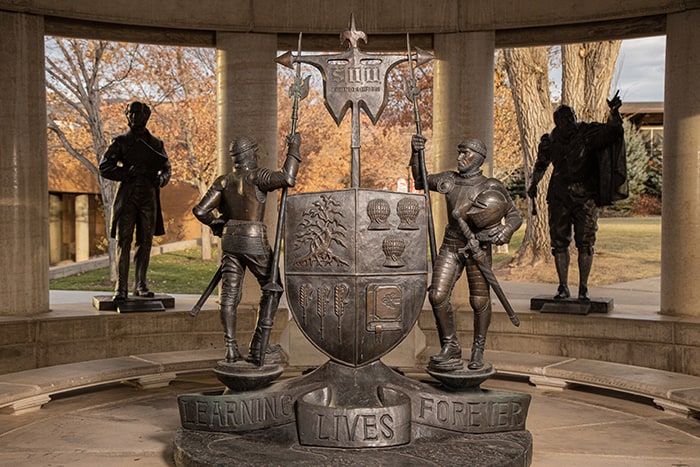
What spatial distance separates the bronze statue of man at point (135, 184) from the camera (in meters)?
9.68

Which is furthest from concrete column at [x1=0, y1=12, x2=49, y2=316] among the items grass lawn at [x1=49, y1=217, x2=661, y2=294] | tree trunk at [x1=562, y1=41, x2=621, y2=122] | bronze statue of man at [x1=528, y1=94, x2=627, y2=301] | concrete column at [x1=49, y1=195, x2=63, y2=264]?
concrete column at [x1=49, y1=195, x2=63, y2=264]

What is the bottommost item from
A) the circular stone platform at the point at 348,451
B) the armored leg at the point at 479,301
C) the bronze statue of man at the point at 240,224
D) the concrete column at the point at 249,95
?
the circular stone platform at the point at 348,451

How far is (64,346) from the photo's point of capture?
9039mm

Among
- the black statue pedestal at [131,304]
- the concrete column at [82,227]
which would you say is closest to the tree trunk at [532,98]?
the black statue pedestal at [131,304]

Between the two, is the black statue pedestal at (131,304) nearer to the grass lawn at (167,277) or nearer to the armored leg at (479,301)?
the armored leg at (479,301)

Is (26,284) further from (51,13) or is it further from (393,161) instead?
(393,161)

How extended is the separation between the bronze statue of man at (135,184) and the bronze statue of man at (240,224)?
10.5 ft

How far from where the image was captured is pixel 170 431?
656 cm

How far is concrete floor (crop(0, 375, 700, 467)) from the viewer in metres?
5.79

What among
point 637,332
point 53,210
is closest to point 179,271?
point 53,210

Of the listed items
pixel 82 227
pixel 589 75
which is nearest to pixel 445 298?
pixel 589 75

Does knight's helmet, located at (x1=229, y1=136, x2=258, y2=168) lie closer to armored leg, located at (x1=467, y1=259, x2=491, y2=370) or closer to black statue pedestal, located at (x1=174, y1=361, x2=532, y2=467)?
black statue pedestal, located at (x1=174, y1=361, x2=532, y2=467)

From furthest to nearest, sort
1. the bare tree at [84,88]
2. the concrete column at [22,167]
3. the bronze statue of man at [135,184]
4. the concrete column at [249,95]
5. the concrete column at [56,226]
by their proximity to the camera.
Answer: the concrete column at [56,226] < the bare tree at [84,88] < the concrete column at [249,95] < the bronze statue of man at [135,184] < the concrete column at [22,167]

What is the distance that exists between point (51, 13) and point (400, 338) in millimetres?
6631
